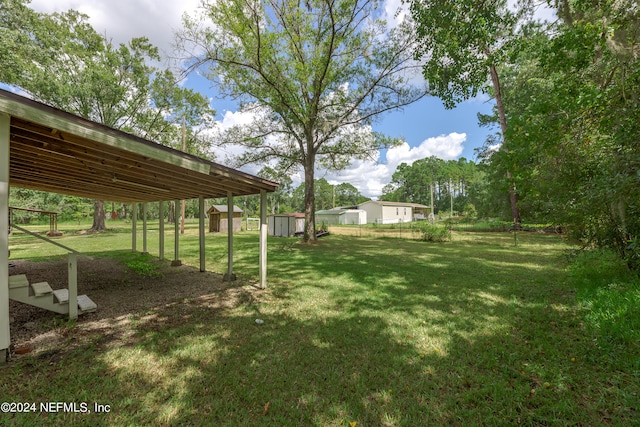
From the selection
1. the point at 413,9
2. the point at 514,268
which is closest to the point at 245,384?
the point at 413,9

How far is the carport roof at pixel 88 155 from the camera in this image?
8.61 ft

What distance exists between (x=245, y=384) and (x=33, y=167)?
628 centimetres

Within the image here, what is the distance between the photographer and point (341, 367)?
2797 mm

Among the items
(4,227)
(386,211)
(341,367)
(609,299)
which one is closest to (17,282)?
(4,227)

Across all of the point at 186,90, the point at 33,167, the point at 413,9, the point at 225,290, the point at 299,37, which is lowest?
the point at 225,290

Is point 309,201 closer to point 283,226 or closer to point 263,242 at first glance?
point 283,226

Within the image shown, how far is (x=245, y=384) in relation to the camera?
99.0 inches

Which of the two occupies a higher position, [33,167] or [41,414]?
[33,167]

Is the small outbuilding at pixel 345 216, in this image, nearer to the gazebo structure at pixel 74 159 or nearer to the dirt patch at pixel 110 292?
the dirt patch at pixel 110 292

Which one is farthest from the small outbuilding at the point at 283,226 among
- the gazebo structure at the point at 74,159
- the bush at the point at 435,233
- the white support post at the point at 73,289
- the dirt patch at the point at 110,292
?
the white support post at the point at 73,289

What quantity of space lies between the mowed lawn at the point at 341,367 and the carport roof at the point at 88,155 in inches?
95.9

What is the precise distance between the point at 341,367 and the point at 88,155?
14.7 ft

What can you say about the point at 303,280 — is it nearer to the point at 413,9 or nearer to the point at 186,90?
the point at 413,9

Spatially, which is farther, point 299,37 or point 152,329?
point 299,37
